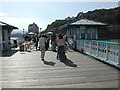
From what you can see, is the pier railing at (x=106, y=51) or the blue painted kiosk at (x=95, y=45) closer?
the pier railing at (x=106, y=51)

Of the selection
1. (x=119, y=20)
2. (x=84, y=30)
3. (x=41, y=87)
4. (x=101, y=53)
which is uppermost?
(x=119, y=20)

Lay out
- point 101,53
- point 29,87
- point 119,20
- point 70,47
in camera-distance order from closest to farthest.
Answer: point 29,87
point 101,53
point 70,47
point 119,20

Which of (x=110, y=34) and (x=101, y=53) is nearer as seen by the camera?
(x=101, y=53)

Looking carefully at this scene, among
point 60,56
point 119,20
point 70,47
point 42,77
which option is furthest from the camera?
point 119,20

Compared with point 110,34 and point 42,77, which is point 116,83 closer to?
point 42,77

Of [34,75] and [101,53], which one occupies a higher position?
[101,53]

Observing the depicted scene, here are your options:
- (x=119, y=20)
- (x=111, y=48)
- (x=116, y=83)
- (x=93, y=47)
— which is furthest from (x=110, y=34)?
(x=116, y=83)

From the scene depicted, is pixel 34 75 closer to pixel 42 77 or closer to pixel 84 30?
pixel 42 77

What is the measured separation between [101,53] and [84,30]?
8.60 meters

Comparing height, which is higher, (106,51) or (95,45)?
(95,45)

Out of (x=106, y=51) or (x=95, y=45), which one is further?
(x=95, y=45)

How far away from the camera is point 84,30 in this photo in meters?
17.0

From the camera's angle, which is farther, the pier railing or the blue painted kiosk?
the blue painted kiosk

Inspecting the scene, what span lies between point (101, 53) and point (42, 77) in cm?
432
